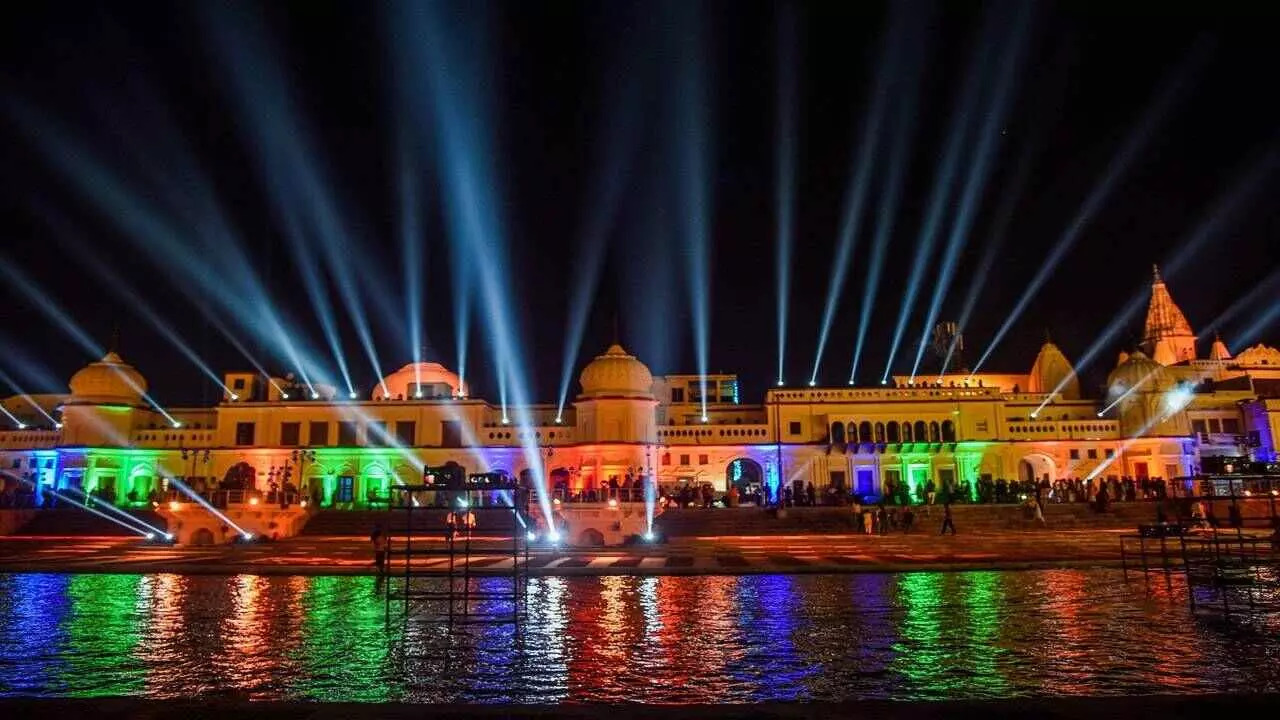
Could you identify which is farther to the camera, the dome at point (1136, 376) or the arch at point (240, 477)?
the dome at point (1136, 376)

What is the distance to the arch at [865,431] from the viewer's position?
5381cm

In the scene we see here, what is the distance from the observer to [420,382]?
201 ft

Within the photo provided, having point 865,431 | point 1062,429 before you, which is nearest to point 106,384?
point 865,431

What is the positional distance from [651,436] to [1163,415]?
1236 inches

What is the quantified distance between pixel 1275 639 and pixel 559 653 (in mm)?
9327

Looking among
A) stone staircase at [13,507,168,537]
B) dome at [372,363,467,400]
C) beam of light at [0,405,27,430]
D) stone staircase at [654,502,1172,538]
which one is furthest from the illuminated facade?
stone staircase at [654,502,1172,538]

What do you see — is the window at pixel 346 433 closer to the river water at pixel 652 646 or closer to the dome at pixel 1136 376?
the river water at pixel 652 646

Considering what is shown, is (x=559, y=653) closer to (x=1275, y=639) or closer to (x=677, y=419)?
(x=1275, y=639)

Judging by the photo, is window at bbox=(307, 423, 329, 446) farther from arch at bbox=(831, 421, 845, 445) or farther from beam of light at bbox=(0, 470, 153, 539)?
arch at bbox=(831, 421, 845, 445)

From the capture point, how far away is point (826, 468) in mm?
53344

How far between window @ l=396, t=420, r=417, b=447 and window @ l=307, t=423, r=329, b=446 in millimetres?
4525

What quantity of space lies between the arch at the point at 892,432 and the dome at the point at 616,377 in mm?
14470

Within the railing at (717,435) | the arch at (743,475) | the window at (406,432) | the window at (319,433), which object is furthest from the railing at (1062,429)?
the window at (319,433)

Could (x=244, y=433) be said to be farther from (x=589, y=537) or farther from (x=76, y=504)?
(x=589, y=537)
